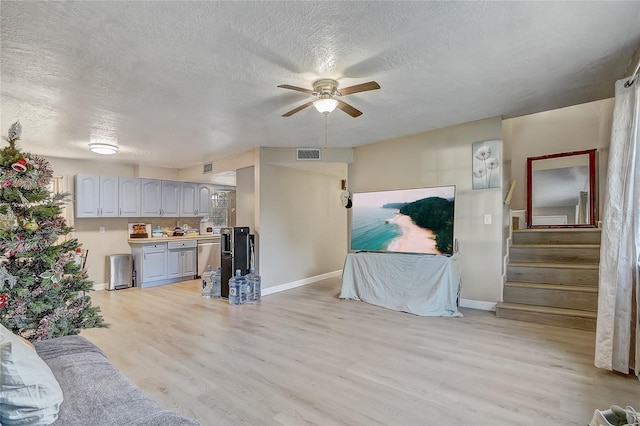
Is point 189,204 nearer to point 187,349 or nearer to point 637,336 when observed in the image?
point 187,349

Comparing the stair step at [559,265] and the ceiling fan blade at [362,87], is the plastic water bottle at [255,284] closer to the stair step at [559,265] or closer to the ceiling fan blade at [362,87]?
the ceiling fan blade at [362,87]

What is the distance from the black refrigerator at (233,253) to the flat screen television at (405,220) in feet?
5.78

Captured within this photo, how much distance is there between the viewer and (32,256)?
89.5 inches

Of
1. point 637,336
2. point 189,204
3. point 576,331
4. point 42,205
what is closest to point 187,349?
point 42,205

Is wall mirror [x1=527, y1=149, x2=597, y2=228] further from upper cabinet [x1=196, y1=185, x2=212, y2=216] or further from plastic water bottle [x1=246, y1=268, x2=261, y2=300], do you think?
upper cabinet [x1=196, y1=185, x2=212, y2=216]

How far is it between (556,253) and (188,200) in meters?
7.01

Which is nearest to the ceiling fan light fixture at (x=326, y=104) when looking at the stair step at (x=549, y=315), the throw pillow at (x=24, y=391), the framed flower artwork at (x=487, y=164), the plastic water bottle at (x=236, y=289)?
the framed flower artwork at (x=487, y=164)

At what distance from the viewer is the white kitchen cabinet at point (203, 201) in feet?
24.0

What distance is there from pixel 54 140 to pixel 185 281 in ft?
11.3

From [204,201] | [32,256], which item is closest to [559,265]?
[32,256]

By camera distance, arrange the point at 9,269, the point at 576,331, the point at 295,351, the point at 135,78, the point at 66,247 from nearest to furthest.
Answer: the point at 9,269
the point at 66,247
the point at 135,78
the point at 295,351
the point at 576,331

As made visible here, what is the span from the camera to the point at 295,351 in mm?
2943

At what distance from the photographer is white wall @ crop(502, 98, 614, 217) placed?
15.1 ft

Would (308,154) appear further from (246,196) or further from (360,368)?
(360,368)
